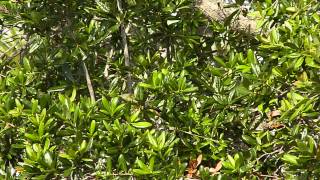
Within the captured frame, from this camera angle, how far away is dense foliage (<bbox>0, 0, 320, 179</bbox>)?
10.1 feet

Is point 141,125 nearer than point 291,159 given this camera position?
No

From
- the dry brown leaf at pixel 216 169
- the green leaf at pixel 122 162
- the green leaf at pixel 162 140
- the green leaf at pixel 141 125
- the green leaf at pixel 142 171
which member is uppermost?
the green leaf at pixel 141 125

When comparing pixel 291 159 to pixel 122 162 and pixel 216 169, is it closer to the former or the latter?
pixel 216 169

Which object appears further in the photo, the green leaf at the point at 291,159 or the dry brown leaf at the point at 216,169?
the dry brown leaf at the point at 216,169

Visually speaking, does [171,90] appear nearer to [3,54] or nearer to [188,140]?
[188,140]

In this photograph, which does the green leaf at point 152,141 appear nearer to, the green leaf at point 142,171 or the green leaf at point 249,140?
the green leaf at point 142,171

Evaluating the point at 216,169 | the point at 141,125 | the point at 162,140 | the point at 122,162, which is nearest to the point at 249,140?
the point at 216,169

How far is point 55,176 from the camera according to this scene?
10.2 ft

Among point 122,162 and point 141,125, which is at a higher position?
point 141,125

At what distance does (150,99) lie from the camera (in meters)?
3.40

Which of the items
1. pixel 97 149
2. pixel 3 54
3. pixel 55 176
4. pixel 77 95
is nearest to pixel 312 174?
pixel 97 149

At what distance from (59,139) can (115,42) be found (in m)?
1.01

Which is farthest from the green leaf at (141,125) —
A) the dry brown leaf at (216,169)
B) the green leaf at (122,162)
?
the dry brown leaf at (216,169)

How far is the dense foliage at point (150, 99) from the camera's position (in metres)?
3.09
